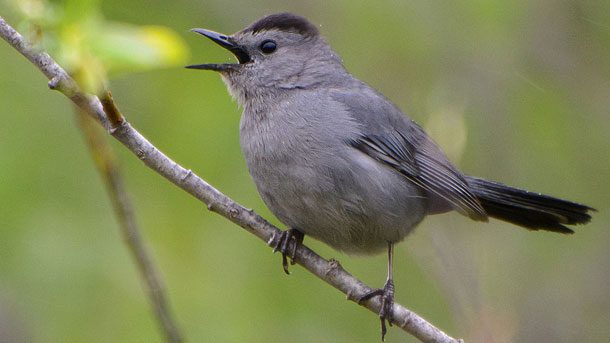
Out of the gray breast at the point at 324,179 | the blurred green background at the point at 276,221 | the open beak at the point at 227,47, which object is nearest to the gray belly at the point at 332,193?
the gray breast at the point at 324,179

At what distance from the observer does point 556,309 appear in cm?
631

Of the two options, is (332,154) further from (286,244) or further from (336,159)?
(286,244)

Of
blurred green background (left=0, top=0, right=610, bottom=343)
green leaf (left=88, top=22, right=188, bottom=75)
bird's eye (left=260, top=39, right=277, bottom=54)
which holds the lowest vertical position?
blurred green background (left=0, top=0, right=610, bottom=343)

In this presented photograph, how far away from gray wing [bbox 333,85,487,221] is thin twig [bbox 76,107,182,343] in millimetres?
2114

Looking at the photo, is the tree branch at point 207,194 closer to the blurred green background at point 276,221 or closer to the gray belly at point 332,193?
the gray belly at point 332,193

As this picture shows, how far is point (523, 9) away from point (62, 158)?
3220mm

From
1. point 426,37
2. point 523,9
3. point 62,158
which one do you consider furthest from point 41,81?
point 523,9

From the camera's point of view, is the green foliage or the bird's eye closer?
the green foliage

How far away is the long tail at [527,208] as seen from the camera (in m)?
5.08

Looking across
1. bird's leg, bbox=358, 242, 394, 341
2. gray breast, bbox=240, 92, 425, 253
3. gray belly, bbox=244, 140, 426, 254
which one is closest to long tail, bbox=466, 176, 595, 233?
gray breast, bbox=240, 92, 425, 253

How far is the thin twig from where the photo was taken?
257cm

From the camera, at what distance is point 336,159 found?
454 centimetres

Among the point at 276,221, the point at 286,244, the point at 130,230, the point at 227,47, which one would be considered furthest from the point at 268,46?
the point at 130,230

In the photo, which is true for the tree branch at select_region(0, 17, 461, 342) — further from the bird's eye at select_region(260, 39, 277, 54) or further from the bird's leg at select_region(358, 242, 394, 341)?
the bird's eye at select_region(260, 39, 277, 54)
